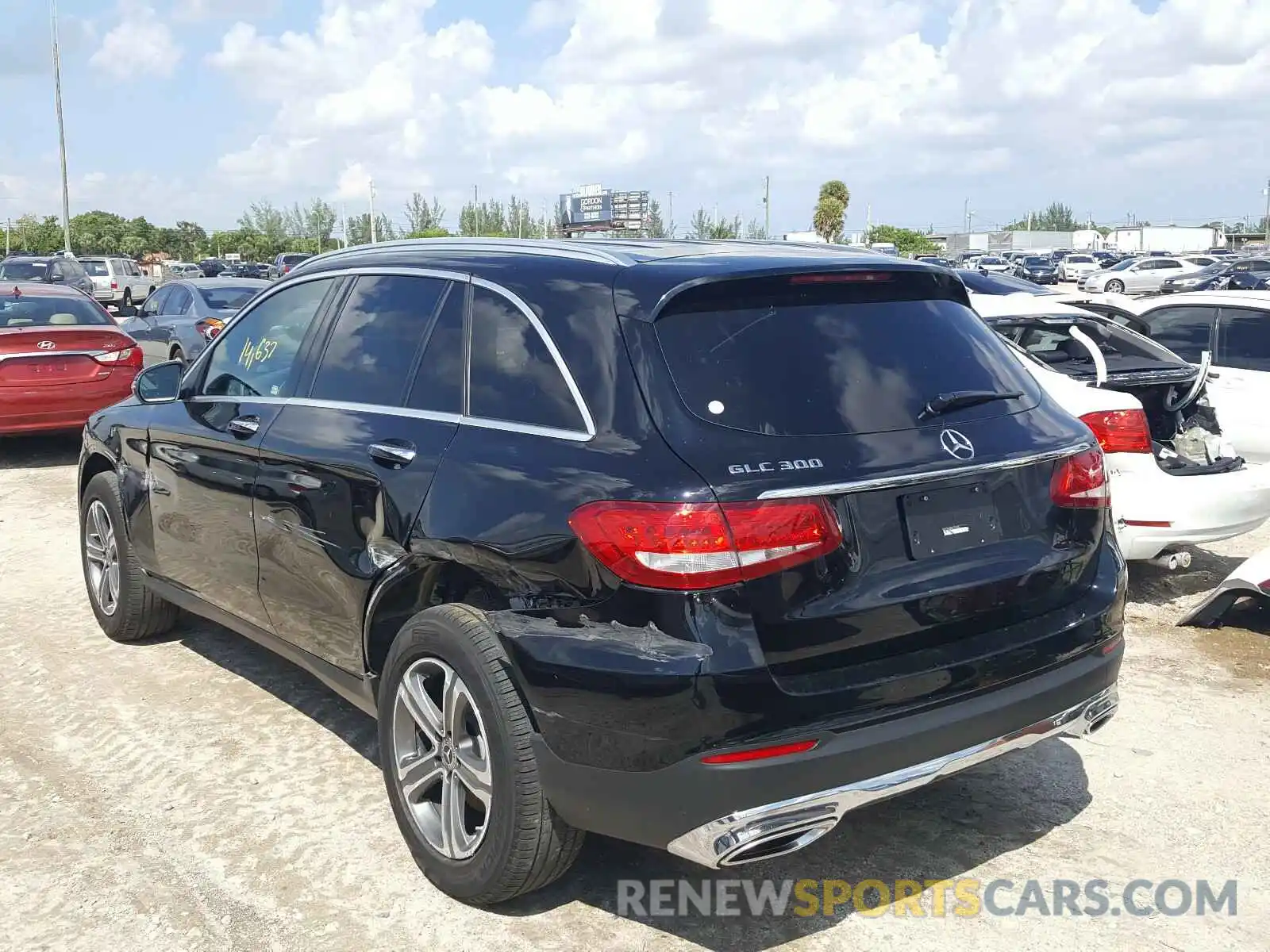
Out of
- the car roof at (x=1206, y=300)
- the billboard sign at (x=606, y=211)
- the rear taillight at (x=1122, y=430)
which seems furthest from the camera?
the billboard sign at (x=606, y=211)

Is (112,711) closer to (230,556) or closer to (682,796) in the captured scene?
(230,556)

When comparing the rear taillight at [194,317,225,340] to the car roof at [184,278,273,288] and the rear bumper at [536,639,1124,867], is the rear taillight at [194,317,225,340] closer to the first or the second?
the car roof at [184,278,273,288]

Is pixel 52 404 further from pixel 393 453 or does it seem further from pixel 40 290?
pixel 393 453

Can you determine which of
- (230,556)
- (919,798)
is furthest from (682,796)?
(230,556)

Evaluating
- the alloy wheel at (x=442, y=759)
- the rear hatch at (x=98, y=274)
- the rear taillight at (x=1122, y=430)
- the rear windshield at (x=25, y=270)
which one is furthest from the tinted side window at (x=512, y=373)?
the rear hatch at (x=98, y=274)

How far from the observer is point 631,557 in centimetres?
280

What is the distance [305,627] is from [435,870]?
1.06m

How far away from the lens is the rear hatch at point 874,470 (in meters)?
2.86

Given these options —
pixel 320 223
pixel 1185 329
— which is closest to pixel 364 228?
pixel 320 223

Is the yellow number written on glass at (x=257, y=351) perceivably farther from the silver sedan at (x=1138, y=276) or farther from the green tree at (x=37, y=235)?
the green tree at (x=37, y=235)

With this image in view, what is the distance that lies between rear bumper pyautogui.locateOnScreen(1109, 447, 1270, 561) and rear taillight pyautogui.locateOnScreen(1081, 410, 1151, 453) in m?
0.05

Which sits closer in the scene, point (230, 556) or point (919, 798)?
point (919, 798)

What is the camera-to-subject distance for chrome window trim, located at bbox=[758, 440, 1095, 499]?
283 cm

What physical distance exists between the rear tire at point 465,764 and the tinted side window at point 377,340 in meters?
0.85
